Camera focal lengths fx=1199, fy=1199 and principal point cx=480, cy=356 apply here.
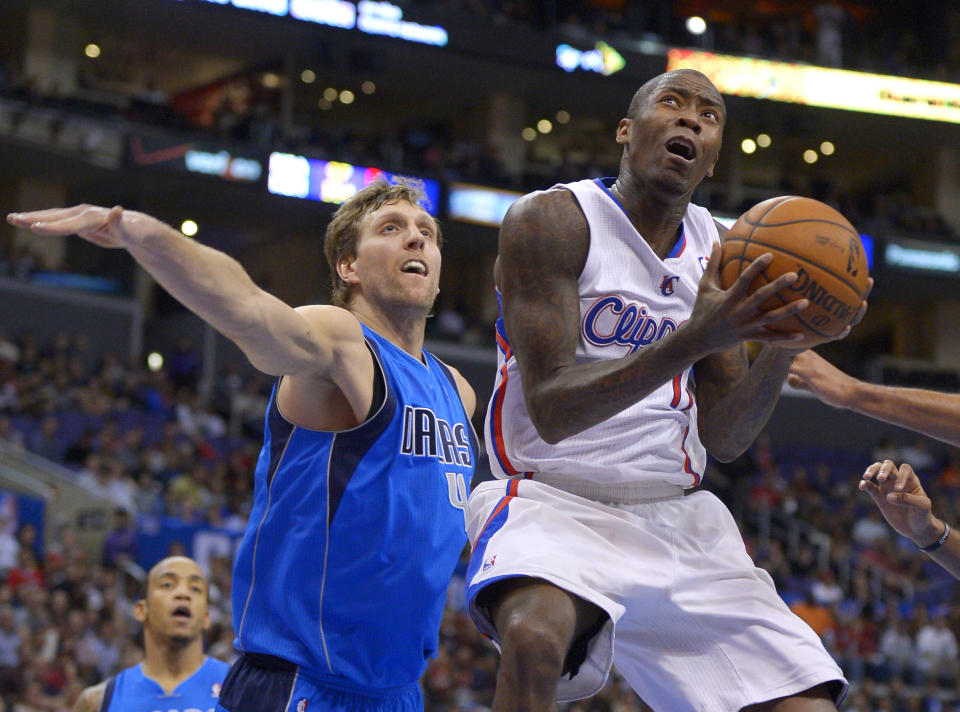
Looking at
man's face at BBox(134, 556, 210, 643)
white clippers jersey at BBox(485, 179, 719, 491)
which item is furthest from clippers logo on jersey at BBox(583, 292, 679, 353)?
man's face at BBox(134, 556, 210, 643)

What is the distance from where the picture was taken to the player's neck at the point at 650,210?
3611 millimetres

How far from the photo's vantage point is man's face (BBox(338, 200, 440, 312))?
4.32 metres

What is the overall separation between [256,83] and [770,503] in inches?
576

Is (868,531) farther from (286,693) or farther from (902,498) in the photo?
(286,693)

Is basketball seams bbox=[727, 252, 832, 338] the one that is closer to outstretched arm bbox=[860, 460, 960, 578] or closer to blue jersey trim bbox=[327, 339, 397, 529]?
outstretched arm bbox=[860, 460, 960, 578]

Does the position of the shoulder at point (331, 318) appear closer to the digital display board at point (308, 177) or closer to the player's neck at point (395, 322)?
the player's neck at point (395, 322)

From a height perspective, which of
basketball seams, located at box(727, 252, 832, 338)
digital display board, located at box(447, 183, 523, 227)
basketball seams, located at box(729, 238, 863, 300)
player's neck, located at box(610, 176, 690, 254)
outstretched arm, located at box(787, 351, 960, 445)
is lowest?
outstretched arm, located at box(787, 351, 960, 445)

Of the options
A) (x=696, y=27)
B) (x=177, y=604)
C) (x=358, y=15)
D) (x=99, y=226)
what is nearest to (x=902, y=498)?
(x=99, y=226)

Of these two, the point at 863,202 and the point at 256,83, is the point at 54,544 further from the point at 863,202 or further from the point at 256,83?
the point at 863,202

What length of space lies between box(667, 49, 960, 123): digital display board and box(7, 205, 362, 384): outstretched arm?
2403 cm

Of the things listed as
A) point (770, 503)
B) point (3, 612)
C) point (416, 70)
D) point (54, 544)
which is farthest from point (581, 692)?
point (416, 70)

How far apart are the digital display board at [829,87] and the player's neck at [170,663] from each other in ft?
73.8

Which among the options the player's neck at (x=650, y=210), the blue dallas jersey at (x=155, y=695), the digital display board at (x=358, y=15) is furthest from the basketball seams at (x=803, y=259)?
the digital display board at (x=358, y=15)

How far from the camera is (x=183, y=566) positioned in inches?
234
